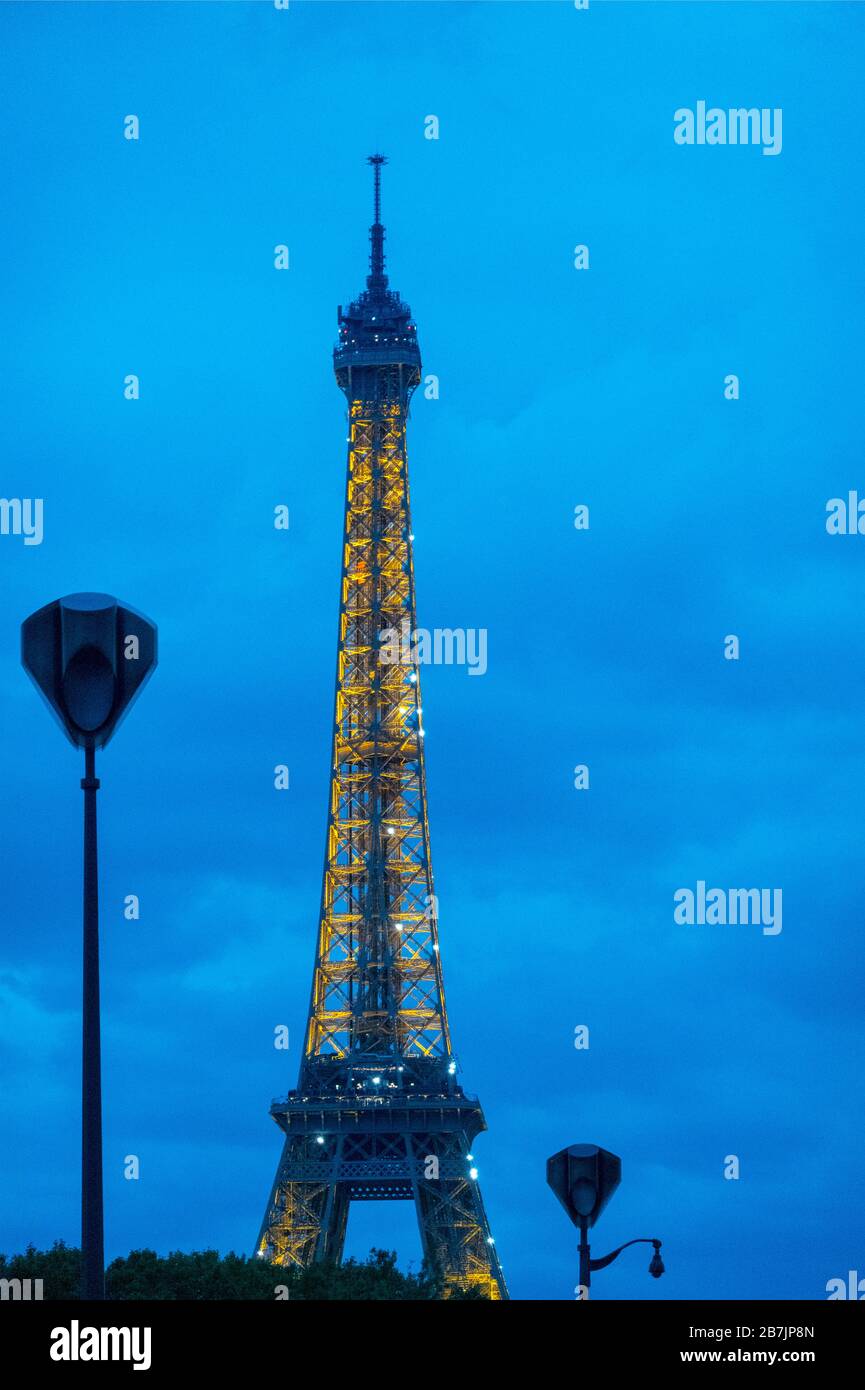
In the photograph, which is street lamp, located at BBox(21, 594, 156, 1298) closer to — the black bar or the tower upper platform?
the black bar

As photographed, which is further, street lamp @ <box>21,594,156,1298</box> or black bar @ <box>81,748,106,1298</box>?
street lamp @ <box>21,594,156,1298</box>

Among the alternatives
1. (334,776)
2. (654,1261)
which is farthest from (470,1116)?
(654,1261)

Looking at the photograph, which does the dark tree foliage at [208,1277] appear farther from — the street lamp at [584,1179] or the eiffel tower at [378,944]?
the street lamp at [584,1179]

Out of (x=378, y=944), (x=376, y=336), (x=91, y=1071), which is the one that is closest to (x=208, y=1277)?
(x=378, y=944)

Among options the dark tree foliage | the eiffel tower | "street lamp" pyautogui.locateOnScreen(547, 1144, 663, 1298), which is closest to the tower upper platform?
the eiffel tower

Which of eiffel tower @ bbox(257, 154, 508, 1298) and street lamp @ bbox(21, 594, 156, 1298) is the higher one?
eiffel tower @ bbox(257, 154, 508, 1298)

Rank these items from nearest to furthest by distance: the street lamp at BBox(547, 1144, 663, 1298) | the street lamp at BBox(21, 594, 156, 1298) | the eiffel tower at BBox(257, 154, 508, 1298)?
the street lamp at BBox(21, 594, 156, 1298) < the street lamp at BBox(547, 1144, 663, 1298) < the eiffel tower at BBox(257, 154, 508, 1298)
